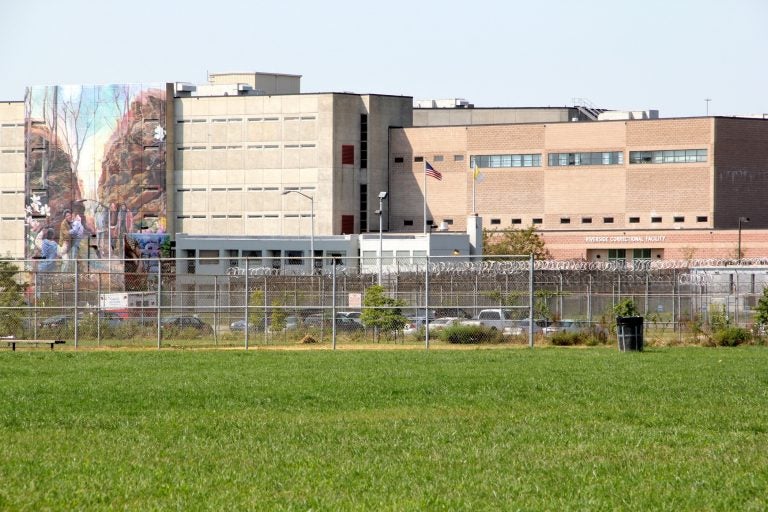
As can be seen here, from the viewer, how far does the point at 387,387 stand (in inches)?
943

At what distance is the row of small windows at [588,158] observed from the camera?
10988cm

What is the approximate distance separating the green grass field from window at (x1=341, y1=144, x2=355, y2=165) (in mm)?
87944

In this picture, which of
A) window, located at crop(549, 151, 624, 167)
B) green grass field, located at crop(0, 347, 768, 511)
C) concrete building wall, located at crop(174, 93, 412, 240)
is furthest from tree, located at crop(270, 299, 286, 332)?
window, located at crop(549, 151, 624, 167)

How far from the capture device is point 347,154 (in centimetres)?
11656

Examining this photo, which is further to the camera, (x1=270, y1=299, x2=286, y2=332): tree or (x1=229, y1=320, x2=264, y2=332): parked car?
(x1=229, y1=320, x2=264, y2=332): parked car

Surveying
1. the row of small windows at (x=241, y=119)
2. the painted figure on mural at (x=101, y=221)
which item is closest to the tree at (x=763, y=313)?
the row of small windows at (x=241, y=119)

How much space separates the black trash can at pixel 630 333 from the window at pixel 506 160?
77745 millimetres

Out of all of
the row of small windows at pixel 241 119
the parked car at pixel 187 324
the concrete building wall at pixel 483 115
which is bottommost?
the parked car at pixel 187 324

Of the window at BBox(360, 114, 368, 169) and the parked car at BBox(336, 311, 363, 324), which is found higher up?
the window at BBox(360, 114, 368, 169)

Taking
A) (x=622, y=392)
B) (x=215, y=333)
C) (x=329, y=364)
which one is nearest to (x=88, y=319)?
(x=215, y=333)

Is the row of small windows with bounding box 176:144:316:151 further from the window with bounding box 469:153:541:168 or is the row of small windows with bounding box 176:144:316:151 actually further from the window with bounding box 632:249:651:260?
the window with bounding box 632:249:651:260

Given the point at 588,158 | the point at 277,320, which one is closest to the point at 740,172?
the point at 588,158

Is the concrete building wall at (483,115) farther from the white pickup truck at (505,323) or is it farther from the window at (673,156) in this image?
the white pickup truck at (505,323)

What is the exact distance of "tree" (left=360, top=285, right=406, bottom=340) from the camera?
43781 millimetres
